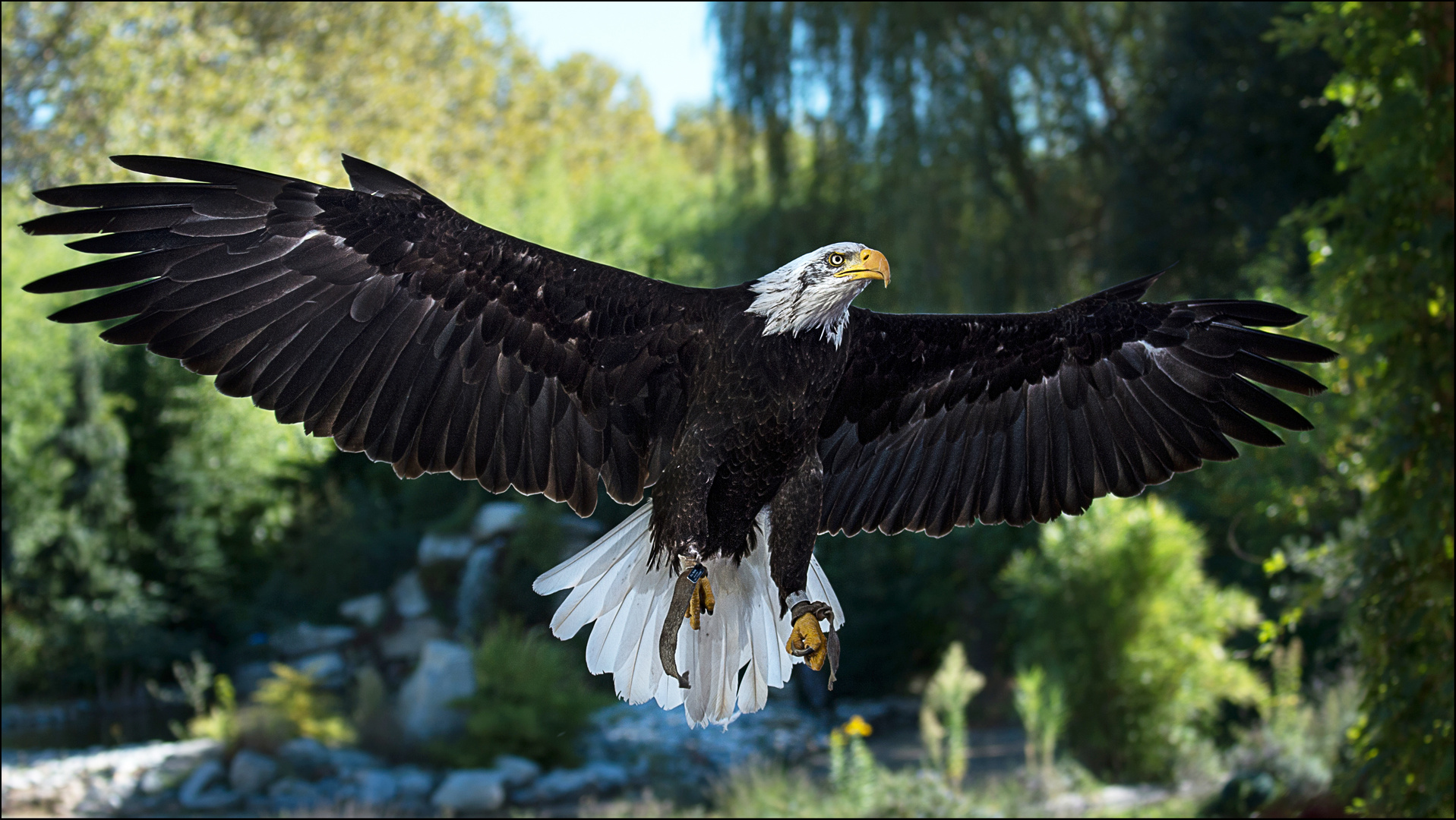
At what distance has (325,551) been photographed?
11617 millimetres

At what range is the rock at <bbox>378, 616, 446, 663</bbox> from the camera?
11078 millimetres

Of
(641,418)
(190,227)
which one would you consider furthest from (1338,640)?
(190,227)

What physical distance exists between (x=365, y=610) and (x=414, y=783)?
3.91 meters

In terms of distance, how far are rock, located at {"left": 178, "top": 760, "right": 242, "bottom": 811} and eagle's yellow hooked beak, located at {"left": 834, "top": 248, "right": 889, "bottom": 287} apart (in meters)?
6.92

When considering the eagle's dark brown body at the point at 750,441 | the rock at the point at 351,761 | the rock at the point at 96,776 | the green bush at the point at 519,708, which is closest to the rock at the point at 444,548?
the green bush at the point at 519,708

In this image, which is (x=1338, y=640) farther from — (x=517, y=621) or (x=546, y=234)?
(x=546, y=234)

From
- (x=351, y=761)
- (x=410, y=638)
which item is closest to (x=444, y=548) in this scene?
(x=410, y=638)

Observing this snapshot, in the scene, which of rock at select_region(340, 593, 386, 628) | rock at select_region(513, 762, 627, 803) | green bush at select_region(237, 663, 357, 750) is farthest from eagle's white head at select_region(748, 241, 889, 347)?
rock at select_region(340, 593, 386, 628)

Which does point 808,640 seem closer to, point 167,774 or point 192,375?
point 167,774

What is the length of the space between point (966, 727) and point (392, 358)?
356 inches

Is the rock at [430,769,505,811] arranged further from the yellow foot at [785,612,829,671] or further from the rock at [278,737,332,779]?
the yellow foot at [785,612,829,671]

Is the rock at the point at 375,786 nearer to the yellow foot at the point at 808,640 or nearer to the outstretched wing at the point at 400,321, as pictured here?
the outstretched wing at the point at 400,321

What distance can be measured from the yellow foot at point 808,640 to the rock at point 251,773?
6432 millimetres

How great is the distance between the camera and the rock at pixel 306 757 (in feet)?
26.8
